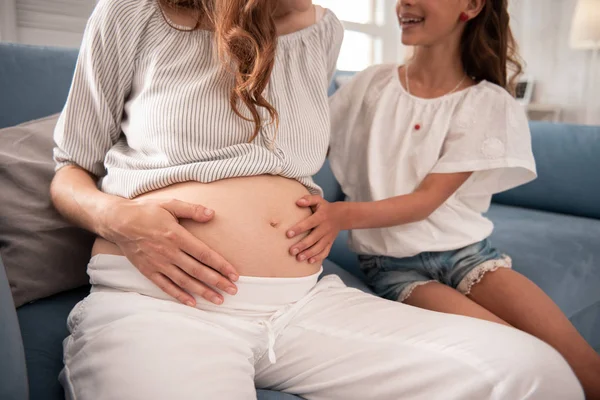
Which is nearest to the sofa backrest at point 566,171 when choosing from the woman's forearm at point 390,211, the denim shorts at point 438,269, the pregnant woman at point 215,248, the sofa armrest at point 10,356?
the denim shorts at point 438,269

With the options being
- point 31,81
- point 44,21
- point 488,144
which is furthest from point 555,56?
point 31,81

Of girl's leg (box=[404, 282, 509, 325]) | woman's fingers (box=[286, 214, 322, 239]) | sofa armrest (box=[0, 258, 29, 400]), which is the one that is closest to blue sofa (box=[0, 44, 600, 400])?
sofa armrest (box=[0, 258, 29, 400])

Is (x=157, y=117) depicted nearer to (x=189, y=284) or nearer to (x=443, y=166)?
(x=189, y=284)

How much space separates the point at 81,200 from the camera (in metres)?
0.81

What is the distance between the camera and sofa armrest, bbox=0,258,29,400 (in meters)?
0.52

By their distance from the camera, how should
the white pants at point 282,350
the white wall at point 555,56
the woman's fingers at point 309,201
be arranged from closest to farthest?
the white pants at point 282,350 → the woman's fingers at point 309,201 → the white wall at point 555,56

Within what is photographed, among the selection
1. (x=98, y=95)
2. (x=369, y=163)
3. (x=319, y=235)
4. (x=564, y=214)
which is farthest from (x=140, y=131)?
(x=564, y=214)

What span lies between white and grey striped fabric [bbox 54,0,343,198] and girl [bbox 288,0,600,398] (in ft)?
0.71

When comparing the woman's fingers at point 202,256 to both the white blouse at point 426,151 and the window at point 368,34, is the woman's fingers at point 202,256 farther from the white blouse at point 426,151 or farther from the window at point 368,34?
the window at point 368,34

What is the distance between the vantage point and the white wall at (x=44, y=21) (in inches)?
63.4

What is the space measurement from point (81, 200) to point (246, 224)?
253 millimetres

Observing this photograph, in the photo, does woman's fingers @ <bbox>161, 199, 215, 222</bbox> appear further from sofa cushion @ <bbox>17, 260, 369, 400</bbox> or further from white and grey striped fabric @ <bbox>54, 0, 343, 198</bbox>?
sofa cushion @ <bbox>17, 260, 369, 400</bbox>

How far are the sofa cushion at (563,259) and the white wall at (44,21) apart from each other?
145cm

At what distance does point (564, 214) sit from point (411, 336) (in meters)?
1.23
